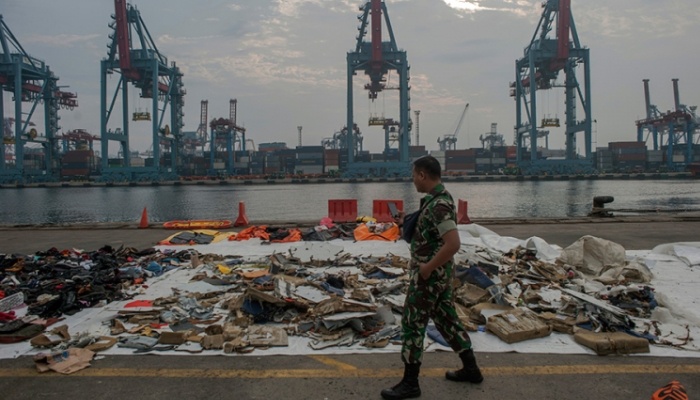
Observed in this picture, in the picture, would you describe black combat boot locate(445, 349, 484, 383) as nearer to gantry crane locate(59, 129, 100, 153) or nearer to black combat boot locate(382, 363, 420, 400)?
black combat boot locate(382, 363, 420, 400)

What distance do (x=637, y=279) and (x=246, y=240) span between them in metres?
7.11

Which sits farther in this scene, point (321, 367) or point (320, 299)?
point (320, 299)

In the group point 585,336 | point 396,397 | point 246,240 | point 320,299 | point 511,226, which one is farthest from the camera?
point 511,226

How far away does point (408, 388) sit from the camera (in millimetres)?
3053

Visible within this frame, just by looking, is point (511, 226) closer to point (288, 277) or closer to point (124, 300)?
point (288, 277)

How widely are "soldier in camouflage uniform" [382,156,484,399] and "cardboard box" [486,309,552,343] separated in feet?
3.62

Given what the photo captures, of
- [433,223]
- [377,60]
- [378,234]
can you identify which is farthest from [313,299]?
[377,60]

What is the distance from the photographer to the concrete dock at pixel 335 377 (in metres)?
3.17

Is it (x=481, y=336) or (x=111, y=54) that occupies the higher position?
(x=111, y=54)

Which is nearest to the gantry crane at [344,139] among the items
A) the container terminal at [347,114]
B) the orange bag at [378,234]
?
the container terminal at [347,114]

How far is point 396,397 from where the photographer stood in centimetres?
303

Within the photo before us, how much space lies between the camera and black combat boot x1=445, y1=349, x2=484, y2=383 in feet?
10.6

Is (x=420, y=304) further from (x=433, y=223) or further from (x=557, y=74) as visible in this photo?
(x=557, y=74)

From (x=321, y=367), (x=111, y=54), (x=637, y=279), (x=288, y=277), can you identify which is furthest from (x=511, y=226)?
(x=111, y=54)
